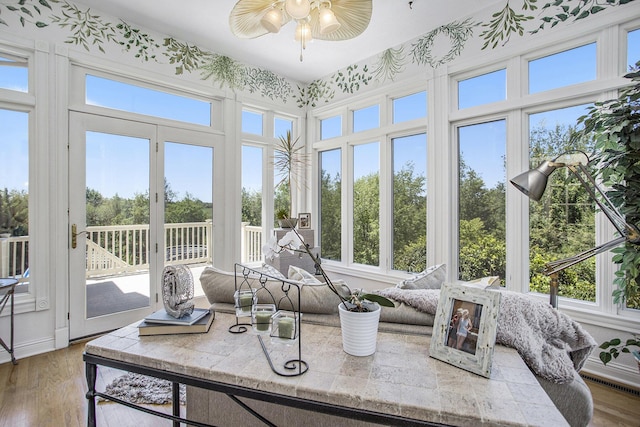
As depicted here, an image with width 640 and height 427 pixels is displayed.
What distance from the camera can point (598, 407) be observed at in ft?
6.57

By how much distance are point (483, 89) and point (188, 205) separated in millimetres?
3322

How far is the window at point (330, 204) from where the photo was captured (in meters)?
4.44

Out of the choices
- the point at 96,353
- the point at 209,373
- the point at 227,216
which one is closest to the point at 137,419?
the point at 96,353

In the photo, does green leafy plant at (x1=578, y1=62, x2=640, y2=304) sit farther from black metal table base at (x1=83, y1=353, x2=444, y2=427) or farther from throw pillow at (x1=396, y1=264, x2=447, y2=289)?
black metal table base at (x1=83, y1=353, x2=444, y2=427)

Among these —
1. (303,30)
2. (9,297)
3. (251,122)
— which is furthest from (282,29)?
(9,297)

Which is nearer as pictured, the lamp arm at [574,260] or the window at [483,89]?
the lamp arm at [574,260]

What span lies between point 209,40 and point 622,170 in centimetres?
381

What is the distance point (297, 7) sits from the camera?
6.07 feet

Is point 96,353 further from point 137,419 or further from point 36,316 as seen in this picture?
point 36,316

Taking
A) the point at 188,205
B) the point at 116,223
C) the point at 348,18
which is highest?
the point at 348,18

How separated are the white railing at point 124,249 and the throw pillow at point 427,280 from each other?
107 inches

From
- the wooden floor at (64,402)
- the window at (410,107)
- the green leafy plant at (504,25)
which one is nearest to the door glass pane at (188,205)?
the wooden floor at (64,402)

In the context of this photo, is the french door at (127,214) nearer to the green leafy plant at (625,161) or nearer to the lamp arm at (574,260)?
the lamp arm at (574,260)

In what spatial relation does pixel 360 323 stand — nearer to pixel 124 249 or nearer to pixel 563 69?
pixel 563 69
